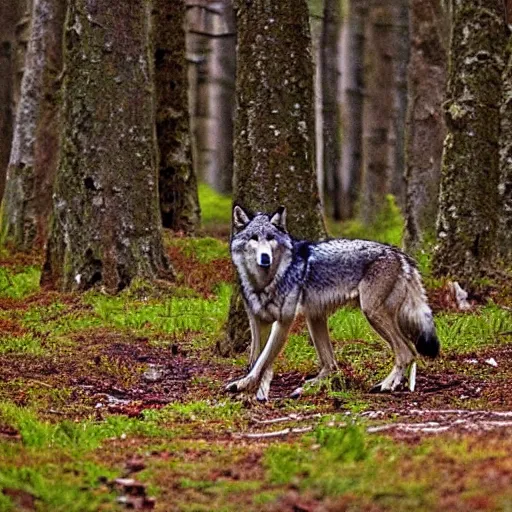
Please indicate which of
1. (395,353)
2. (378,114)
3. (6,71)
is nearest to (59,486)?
(395,353)

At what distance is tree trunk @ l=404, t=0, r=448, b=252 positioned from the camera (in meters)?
21.4

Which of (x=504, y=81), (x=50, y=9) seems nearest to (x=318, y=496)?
(x=504, y=81)

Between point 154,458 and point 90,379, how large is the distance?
12.5 feet

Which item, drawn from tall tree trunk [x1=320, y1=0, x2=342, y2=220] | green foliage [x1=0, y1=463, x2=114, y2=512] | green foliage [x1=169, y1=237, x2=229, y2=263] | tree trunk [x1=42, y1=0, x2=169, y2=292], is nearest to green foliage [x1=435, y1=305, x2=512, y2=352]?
tree trunk [x1=42, y1=0, x2=169, y2=292]

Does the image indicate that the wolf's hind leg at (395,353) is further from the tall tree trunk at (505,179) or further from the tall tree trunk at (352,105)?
the tall tree trunk at (352,105)

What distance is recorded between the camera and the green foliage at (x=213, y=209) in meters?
31.5

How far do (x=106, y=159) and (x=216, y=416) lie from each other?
23.4 ft

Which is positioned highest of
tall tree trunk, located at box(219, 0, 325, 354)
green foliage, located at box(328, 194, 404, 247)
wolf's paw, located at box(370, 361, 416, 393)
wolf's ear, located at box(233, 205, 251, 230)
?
tall tree trunk, located at box(219, 0, 325, 354)

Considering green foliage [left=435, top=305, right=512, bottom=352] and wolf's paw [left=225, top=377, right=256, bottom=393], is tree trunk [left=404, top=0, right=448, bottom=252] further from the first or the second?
wolf's paw [left=225, top=377, right=256, bottom=393]

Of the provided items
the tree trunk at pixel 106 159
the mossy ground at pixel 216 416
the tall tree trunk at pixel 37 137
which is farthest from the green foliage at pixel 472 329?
the tall tree trunk at pixel 37 137

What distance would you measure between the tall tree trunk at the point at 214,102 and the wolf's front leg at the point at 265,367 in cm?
2604

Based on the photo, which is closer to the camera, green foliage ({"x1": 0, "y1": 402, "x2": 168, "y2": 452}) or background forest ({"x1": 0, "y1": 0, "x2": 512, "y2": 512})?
background forest ({"x1": 0, "y1": 0, "x2": 512, "y2": 512})

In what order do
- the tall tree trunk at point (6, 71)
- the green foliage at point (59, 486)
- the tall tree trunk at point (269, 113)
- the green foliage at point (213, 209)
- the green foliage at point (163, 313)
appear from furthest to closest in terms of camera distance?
the green foliage at point (213, 209)
the tall tree trunk at point (6, 71)
the green foliage at point (163, 313)
the tall tree trunk at point (269, 113)
the green foliage at point (59, 486)

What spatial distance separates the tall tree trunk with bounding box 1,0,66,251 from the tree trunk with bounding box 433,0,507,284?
27.4ft
